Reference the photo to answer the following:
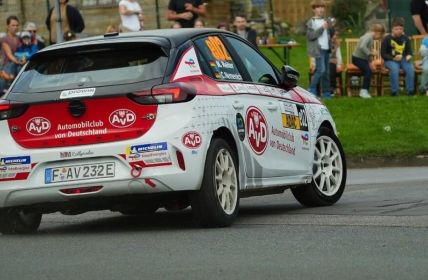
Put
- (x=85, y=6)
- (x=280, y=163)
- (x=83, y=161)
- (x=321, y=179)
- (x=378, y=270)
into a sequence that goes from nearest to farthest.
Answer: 1. (x=378, y=270)
2. (x=83, y=161)
3. (x=280, y=163)
4. (x=321, y=179)
5. (x=85, y=6)

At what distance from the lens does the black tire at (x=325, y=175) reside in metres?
12.5

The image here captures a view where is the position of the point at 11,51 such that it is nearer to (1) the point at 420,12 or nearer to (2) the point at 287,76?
(1) the point at 420,12

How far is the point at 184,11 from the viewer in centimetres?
2508

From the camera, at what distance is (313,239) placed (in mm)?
9672

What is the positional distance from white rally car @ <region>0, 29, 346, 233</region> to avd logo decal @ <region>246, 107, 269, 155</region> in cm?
1

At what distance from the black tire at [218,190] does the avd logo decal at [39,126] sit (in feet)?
4.20

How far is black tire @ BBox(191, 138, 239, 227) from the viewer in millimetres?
10383

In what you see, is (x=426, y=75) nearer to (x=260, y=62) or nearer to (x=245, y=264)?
(x=260, y=62)

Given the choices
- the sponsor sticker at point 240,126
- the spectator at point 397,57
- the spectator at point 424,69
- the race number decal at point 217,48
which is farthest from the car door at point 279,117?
the spectator at point 397,57

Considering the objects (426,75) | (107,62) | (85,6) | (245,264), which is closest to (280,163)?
(107,62)

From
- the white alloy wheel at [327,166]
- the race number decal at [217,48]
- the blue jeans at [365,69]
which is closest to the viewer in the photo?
the race number decal at [217,48]

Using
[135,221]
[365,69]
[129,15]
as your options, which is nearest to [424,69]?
[365,69]

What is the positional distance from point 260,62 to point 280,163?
3.36 ft

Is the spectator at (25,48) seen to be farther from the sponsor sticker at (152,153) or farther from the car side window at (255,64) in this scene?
the sponsor sticker at (152,153)
